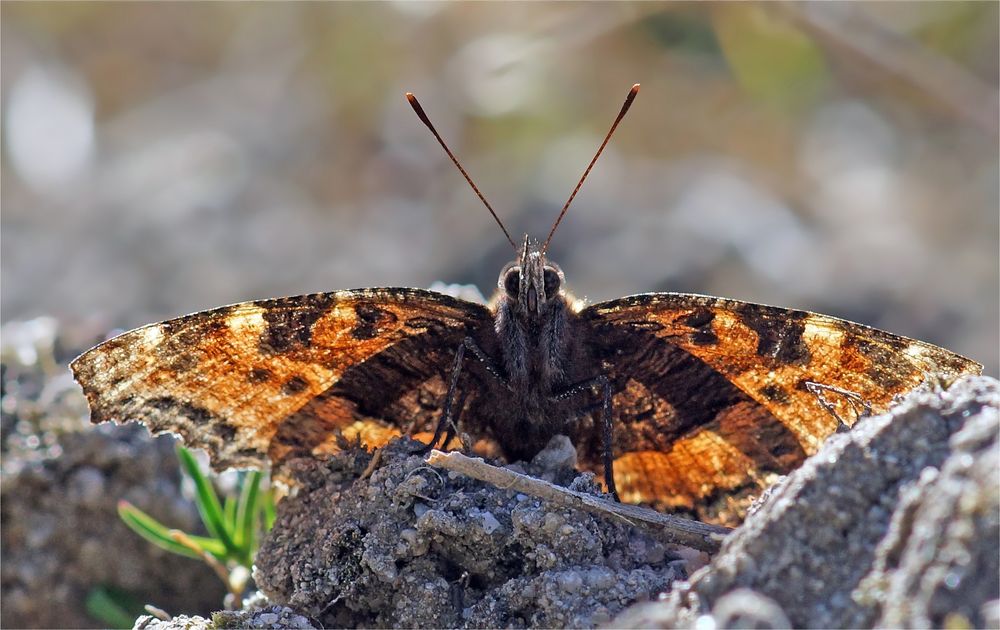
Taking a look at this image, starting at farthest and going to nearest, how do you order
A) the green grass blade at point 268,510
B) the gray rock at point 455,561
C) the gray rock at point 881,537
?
the green grass blade at point 268,510 → the gray rock at point 455,561 → the gray rock at point 881,537

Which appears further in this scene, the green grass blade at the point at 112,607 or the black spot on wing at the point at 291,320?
the green grass blade at the point at 112,607

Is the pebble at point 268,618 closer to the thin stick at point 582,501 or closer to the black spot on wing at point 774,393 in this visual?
the thin stick at point 582,501

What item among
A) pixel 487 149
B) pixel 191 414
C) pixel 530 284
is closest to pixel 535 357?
pixel 530 284

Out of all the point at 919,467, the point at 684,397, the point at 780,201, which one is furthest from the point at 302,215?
the point at 919,467

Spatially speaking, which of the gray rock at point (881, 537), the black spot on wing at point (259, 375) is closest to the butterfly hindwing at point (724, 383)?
the gray rock at point (881, 537)

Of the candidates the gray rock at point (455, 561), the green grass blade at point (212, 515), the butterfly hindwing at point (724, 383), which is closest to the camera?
the gray rock at point (455, 561)

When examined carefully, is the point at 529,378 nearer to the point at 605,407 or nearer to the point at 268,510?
the point at 605,407

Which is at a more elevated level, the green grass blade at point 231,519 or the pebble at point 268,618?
the green grass blade at point 231,519

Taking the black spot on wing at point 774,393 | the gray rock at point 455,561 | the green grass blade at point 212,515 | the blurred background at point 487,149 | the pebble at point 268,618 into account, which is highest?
the blurred background at point 487,149
